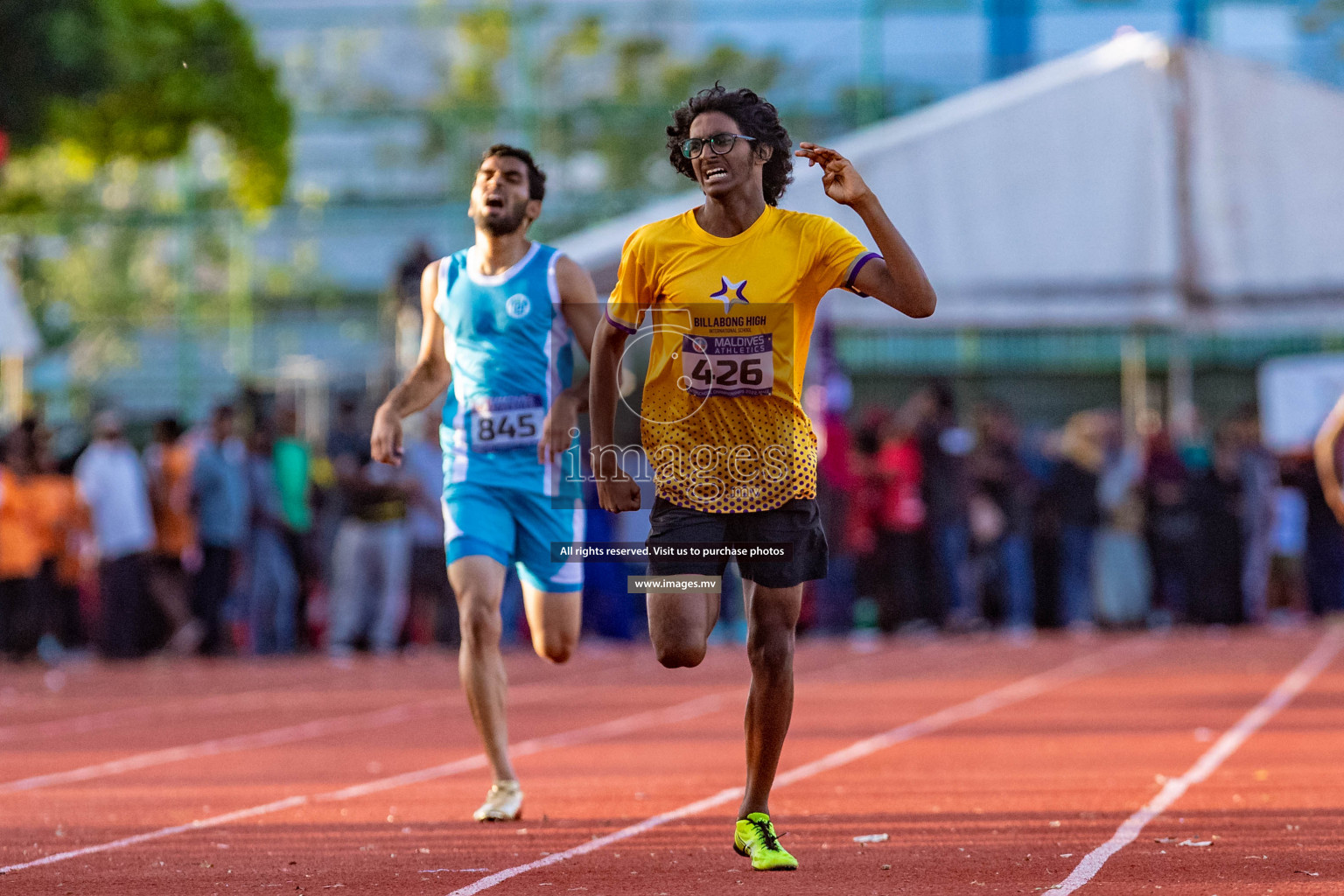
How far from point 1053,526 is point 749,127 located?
1356 centimetres

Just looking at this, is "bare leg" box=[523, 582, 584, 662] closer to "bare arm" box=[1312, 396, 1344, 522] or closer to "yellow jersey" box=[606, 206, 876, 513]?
"yellow jersey" box=[606, 206, 876, 513]

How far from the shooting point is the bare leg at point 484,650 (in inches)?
289

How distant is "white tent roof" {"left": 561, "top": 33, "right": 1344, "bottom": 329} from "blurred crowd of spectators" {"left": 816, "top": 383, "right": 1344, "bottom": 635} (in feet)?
19.4

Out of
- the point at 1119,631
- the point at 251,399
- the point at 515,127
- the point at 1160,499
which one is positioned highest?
the point at 515,127

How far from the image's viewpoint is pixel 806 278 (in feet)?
19.4

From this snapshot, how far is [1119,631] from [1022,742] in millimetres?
9384

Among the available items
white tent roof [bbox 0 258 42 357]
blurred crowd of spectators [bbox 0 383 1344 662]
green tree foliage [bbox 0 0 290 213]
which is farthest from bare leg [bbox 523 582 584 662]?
green tree foliage [bbox 0 0 290 213]

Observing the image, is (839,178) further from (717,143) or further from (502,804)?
(502,804)

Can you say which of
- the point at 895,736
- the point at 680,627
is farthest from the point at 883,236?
the point at 895,736

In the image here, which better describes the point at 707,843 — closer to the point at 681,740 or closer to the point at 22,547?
the point at 681,740

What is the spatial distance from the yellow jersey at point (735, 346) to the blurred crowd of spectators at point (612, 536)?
1090cm

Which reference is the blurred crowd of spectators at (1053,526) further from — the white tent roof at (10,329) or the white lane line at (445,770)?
the white tent roof at (10,329)

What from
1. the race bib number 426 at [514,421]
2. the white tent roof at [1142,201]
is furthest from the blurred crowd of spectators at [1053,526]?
the race bib number 426 at [514,421]

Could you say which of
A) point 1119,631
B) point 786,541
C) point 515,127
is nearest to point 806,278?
point 786,541
